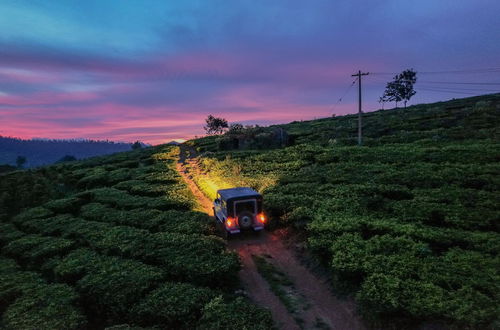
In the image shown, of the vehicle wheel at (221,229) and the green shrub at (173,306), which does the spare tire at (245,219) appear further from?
the green shrub at (173,306)

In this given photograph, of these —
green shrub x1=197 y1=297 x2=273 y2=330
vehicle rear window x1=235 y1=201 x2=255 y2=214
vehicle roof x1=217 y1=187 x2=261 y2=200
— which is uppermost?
vehicle roof x1=217 y1=187 x2=261 y2=200

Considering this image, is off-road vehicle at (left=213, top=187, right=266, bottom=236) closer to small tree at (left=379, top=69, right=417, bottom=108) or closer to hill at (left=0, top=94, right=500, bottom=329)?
hill at (left=0, top=94, right=500, bottom=329)

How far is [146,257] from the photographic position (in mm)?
15727

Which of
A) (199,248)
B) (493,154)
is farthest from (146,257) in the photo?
(493,154)

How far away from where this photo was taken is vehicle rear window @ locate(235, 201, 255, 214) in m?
17.9

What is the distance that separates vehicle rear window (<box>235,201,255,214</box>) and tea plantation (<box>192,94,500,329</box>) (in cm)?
293

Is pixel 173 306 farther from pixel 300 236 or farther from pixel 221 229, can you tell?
pixel 300 236

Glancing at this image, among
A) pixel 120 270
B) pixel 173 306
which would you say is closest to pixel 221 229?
pixel 120 270

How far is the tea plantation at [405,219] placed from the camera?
9.98 meters

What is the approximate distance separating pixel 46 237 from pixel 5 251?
100 inches

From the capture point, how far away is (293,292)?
1294cm

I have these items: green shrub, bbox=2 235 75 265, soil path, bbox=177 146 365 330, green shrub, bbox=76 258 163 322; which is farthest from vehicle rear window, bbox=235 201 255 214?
green shrub, bbox=2 235 75 265

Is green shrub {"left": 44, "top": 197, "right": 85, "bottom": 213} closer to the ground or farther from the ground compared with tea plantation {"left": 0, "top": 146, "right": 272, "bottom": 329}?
farther from the ground

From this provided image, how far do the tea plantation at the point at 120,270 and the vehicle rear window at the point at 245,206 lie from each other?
2.78 metres
